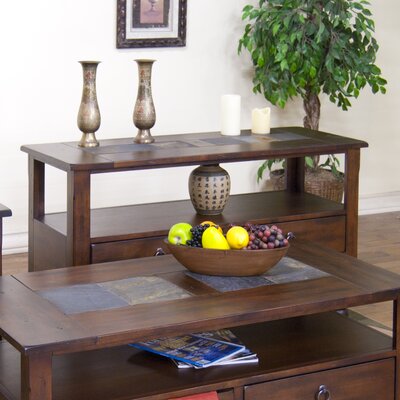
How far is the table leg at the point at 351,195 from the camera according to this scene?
429cm

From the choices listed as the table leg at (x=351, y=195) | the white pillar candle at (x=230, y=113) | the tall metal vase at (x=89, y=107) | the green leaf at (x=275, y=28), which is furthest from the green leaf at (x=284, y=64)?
the tall metal vase at (x=89, y=107)

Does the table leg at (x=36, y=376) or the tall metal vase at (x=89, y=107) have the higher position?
the tall metal vase at (x=89, y=107)

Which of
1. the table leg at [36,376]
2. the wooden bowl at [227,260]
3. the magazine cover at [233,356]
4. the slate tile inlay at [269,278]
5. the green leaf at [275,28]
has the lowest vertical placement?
the magazine cover at [233,356]

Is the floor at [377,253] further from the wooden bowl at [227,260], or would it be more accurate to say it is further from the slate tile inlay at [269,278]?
the wooden bowl at [227,260]

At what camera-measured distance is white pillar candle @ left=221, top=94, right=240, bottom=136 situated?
4.28 meters

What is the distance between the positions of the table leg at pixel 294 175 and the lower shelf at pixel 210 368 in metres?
1.48

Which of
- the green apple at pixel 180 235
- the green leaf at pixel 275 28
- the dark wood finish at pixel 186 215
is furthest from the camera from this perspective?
the green leaf at pixel 275 28

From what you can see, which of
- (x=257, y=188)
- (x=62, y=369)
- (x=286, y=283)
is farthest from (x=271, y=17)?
(x=62, y=369)

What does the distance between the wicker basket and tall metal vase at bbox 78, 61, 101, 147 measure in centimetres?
184

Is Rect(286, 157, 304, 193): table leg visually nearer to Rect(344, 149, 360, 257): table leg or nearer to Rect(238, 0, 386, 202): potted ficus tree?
Rect(344, 149, 360, 257): table leg

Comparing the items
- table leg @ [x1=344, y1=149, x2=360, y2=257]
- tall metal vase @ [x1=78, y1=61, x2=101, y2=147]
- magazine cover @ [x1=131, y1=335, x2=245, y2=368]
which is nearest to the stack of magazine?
magazine cover @ [x1=131, y1=335, x2=245, y2=368]

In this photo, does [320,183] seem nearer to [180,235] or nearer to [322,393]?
[180,235]

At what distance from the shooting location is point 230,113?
4324mm

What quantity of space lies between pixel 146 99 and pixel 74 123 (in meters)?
1.25
